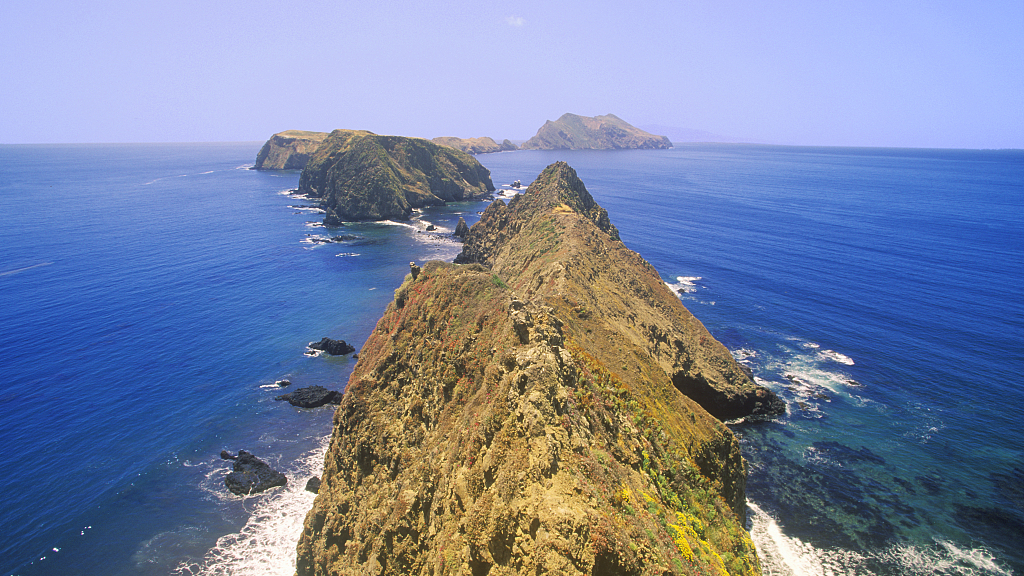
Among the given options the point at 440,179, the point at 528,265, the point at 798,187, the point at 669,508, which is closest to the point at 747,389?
the point at 528,265

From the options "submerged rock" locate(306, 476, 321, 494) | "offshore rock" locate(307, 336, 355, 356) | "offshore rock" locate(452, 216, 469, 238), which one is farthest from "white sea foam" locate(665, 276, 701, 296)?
"submerged rock" locate(306, 476, 321, 494)

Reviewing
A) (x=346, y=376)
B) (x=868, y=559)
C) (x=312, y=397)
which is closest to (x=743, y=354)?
(x=868, y=559)

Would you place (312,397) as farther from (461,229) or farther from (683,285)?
(461,229)

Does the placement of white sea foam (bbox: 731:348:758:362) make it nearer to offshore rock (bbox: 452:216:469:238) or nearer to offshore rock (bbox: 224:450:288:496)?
offshore rock (bbox: 224:450:288:496)

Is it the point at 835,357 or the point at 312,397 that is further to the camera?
the point at 835,357

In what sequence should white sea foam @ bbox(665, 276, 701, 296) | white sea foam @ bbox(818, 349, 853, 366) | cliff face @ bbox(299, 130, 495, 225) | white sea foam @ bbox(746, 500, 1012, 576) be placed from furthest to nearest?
cliff face @ bbox(299, 130, 495, 225)
white sea foam @ bbox(665, 276, 701, 296)
white sea foam @ bbox(818, 349, 853, 366)
white sea foam @ bbox(746, 500, 1012, 576)

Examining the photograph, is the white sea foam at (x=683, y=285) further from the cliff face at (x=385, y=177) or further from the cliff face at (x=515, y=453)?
the cliff face at (x=385, y=177)
